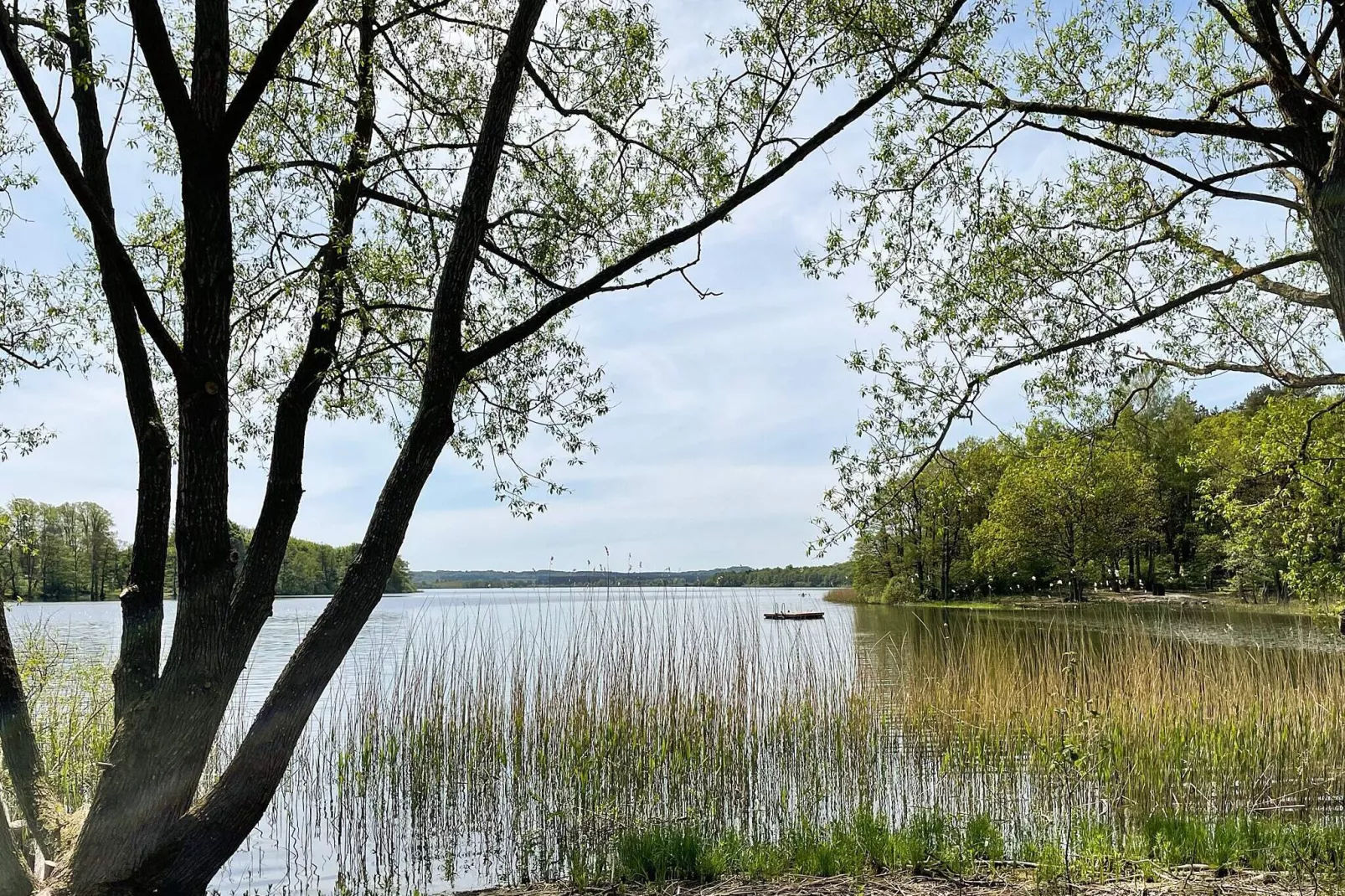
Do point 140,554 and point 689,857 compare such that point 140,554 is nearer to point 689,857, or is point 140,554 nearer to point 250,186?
point 250,186

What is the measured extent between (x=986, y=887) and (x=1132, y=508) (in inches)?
1480

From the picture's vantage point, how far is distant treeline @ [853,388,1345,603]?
7914 mm

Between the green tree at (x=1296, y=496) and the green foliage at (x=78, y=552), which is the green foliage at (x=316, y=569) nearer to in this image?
the green foliage at (x=78, y=552)

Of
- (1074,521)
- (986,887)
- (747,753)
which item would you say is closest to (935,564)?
(1074,521)

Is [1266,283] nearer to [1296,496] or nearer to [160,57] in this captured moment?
[1296,496]

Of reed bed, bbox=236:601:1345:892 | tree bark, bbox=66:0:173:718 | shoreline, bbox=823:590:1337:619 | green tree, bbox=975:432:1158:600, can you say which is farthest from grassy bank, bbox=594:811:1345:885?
green tree, bbox=975:432:1158:600

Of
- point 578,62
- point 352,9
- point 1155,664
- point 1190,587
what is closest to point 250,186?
point 352,9

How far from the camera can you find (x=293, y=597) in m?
60.4

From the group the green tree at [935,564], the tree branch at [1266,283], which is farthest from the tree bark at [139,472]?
the green tree at [935,564]

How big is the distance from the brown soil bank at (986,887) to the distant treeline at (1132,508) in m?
2.61

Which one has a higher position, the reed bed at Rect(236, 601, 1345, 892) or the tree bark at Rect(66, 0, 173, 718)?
the tree bark at Rect(66, 0, 173, 718)

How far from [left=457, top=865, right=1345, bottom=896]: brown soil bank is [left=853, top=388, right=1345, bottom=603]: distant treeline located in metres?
2.61

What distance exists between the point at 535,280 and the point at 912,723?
16.5 ft

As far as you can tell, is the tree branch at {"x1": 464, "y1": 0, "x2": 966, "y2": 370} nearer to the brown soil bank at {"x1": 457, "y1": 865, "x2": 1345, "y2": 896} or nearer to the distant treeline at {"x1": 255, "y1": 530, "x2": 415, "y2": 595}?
the brown soil bank at {"x1": 457, "y1": 865, "x2": 1345, "y2": 896}
